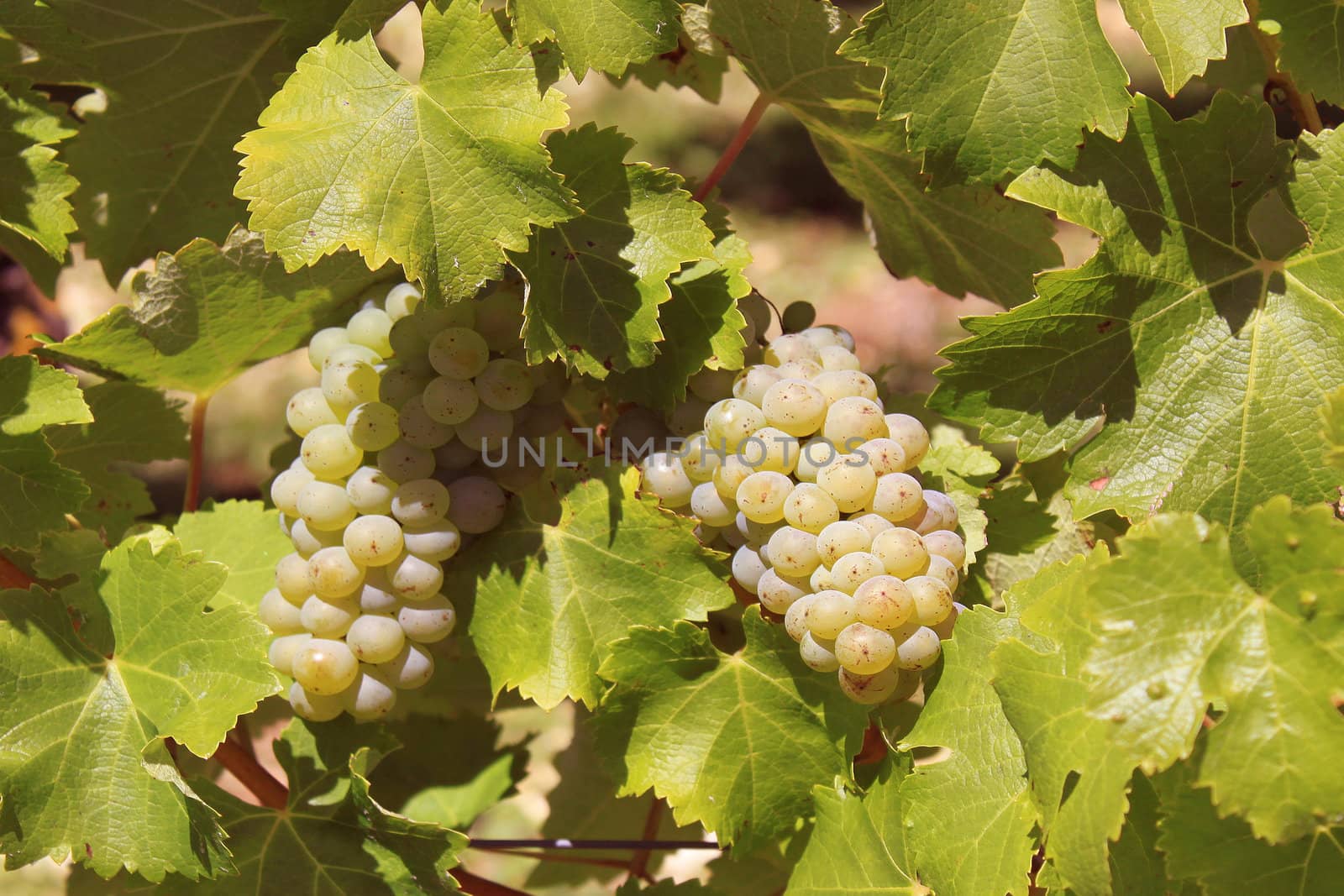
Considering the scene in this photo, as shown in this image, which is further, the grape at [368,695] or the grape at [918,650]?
the grape at [368,695]

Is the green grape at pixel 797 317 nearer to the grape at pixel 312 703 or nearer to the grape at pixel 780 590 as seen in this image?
the grape at pixel 780 590

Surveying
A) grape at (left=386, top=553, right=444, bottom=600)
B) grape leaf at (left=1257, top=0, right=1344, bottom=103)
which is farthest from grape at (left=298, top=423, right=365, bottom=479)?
grape leaf at (left=1257, top=0, right=1344, bottom=103)

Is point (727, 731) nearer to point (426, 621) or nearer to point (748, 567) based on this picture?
point (748, 567)

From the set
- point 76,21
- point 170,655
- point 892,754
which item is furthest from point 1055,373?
point 76,21

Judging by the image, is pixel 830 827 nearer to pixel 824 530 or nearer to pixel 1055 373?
pixel 824 530

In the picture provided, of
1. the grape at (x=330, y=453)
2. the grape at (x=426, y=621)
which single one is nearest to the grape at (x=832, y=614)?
the grape at (x=426, y=621)

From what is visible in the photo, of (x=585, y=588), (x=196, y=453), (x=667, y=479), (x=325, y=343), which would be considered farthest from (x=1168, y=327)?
(x=196, y=453)
